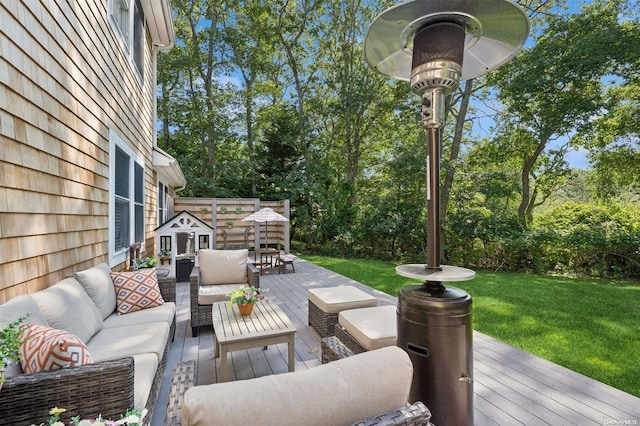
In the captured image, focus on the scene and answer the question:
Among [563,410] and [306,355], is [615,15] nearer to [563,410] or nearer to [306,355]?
[563,410]

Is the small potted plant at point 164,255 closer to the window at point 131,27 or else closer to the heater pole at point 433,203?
the window at point 131,27

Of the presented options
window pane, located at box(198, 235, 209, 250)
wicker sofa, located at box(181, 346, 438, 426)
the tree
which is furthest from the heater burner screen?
the tree

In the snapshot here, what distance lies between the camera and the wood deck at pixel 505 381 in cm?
221

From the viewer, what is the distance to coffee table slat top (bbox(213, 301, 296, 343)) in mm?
2619

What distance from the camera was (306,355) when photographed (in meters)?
3.18

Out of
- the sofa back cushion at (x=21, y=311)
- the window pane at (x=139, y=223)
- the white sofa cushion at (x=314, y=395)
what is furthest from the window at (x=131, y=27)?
the white sofa cushion at (x=314, y=395)

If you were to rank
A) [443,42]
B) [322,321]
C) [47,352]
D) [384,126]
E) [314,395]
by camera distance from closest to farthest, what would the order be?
[314,395] → [47,352] → [443,42] → [322,321] → [384,126]

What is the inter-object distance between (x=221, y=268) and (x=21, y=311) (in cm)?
268

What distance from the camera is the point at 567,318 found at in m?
4.28

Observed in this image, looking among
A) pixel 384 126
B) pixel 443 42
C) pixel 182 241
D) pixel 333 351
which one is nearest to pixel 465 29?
pixel 443 42

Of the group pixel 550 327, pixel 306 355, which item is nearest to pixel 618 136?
pixel 550 327

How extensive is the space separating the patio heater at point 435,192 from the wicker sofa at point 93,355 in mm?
1470

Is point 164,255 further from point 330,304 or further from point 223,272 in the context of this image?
point 330,304

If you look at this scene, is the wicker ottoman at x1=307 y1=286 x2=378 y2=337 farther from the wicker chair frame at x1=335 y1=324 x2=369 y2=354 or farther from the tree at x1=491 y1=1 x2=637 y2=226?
the tree at x1=491 y1=1 x2=637 y2=226
